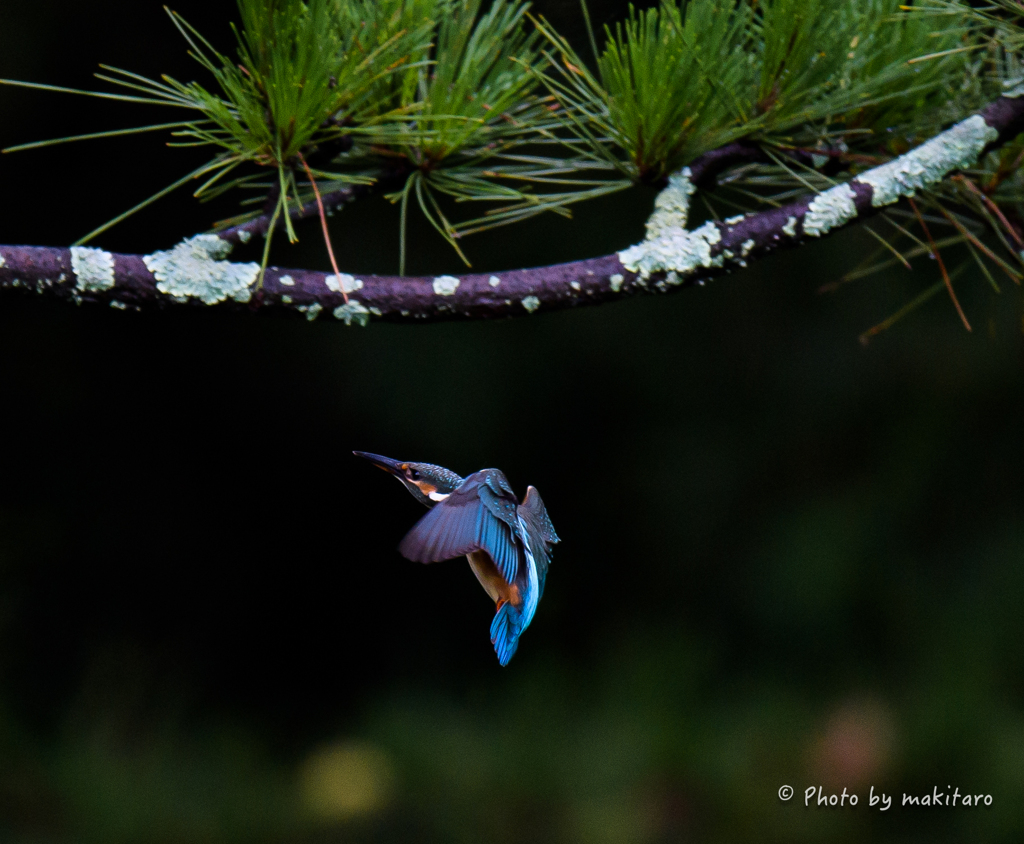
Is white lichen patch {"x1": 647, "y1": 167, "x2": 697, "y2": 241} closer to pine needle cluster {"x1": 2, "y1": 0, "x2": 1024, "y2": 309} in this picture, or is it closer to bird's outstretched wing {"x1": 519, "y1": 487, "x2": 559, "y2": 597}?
pine needle cluster {"x1": 2, "y1": 0, "x2": 1024, "y2": 309}

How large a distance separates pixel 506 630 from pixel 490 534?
77 mm

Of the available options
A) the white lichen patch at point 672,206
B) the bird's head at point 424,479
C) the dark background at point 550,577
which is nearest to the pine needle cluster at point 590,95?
the white lichen patch at point 672,206

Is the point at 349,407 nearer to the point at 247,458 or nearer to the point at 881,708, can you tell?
the point at 247,458

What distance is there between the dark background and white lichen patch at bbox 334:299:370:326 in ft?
2.49

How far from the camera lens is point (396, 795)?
1151 mm

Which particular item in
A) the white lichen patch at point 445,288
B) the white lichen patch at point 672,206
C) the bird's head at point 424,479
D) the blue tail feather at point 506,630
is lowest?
the blue tail feather at point 506,630

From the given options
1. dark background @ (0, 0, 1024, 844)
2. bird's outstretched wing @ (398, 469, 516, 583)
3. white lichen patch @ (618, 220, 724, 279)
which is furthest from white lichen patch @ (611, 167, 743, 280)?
dark background @ (0, 0, 1024, 844)

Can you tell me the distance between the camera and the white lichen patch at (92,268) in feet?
1.14

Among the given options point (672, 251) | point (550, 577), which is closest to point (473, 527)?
point (672, 251)

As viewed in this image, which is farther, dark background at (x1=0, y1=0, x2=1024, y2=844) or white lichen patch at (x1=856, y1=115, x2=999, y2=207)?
dark background at (x1=0, y1=0, x2=1024, y2=844)

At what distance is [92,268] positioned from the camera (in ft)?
1.15

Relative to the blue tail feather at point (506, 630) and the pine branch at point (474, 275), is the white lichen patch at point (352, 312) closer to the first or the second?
the pine branch at point (474, 275)

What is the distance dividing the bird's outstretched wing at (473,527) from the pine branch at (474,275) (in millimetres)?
72

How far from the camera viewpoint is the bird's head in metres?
0.41
